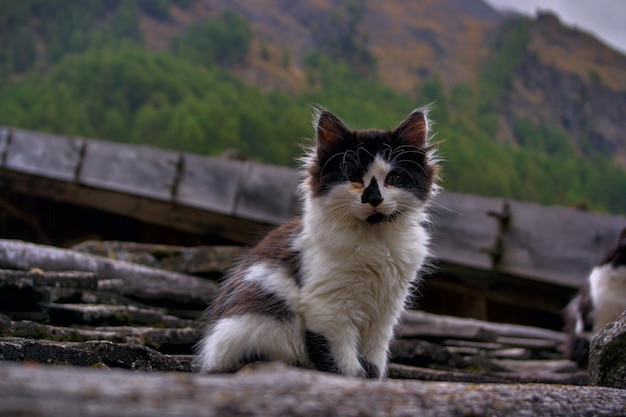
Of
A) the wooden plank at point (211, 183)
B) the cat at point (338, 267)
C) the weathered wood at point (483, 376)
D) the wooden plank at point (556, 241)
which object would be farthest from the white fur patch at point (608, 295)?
the wooden plank at point (211, 183)

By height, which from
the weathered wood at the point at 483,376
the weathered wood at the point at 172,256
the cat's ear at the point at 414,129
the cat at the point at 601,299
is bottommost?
the weathered wood at the point at 483,376

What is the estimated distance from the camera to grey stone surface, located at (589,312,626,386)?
6.13 feet

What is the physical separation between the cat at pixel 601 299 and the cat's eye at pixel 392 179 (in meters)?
2.29

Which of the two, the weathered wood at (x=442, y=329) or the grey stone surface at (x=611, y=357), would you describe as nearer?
the grey stone surface at (x=611, y=357)

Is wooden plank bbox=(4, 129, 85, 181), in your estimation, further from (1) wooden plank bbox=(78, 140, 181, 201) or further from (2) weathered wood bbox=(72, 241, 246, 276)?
(2) weathered wood bbox=(72, 241, 246, 276)

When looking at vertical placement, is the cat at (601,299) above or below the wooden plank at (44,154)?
below

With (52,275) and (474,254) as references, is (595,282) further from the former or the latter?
(52,275)

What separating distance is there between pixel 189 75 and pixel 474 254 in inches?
263

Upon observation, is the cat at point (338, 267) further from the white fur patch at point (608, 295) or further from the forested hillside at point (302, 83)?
the forested hillside at point (302, 83)

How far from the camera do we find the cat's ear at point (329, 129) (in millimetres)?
2451

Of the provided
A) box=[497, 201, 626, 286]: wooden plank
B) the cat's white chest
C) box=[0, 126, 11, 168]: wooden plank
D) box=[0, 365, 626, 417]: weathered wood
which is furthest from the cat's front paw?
box=[0, 126, 11, 168]: wooden plank

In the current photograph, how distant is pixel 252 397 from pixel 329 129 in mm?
1648

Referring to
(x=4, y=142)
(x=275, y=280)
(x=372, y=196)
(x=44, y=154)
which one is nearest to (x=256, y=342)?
(x=275, y=280)

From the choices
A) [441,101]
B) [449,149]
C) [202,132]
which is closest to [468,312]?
[449,149]
